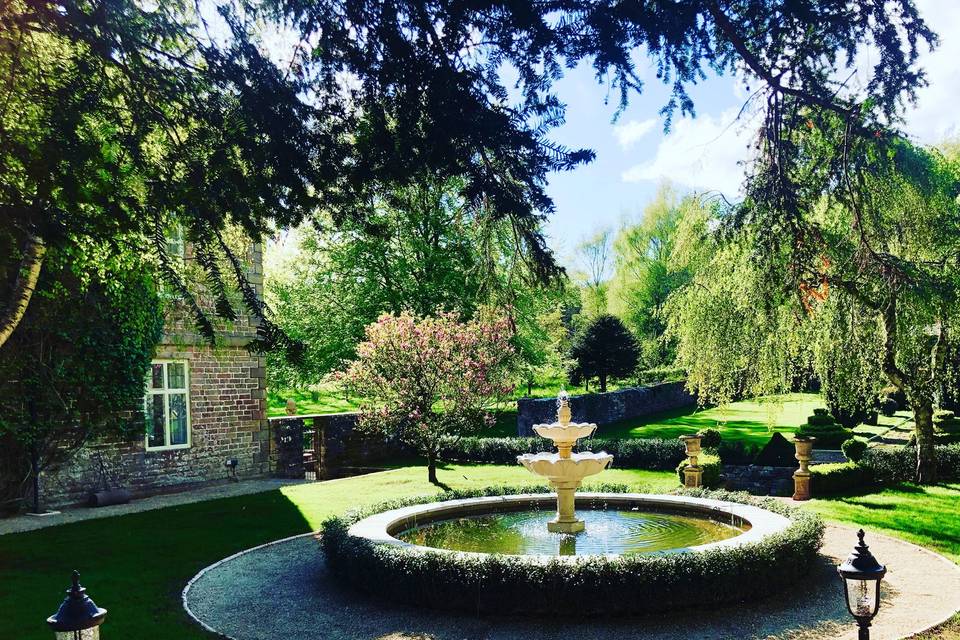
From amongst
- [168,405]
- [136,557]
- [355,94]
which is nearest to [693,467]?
[136,557]

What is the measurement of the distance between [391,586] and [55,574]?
16.0ft

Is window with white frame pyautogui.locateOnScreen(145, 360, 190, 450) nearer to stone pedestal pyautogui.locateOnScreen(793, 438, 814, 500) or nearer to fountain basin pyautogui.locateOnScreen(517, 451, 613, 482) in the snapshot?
fountain basin pyautogui.locateOnScreen(517, 451, 613, 482)

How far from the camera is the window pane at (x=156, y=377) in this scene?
1748 cm

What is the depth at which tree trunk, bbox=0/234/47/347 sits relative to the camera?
5789 mm

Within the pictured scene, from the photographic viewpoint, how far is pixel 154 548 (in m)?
11.6

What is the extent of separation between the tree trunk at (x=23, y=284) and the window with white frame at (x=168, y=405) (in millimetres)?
11603

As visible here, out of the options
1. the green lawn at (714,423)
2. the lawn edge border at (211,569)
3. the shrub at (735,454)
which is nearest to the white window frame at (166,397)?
the lawn edge border at (211,569)

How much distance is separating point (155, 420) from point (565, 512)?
10622 millimetres

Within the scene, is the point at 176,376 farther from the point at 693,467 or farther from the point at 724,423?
the point at 724,423

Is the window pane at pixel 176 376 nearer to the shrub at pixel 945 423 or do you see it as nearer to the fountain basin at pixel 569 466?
the fountain basin at pixel 569 466

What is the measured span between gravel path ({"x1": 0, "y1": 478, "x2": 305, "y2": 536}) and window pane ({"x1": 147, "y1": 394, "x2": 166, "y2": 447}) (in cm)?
120

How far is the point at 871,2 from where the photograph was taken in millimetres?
4477

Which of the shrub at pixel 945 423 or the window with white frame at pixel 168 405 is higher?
the window with white frame at pixel 168 405

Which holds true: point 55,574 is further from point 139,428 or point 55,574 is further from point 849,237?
point 849,237
